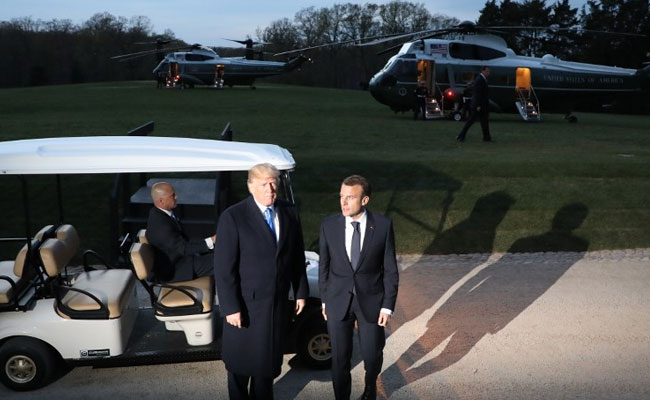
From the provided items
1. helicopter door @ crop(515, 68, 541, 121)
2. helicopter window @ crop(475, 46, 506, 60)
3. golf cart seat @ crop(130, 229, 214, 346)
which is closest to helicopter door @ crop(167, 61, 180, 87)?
helicopter window @ crop(475, 46, 506, 60)

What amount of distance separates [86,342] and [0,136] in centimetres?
1928

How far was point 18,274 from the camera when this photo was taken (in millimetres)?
5852

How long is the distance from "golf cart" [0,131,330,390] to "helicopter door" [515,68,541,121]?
81.9ft

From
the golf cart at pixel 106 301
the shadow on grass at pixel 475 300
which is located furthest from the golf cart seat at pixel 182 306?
the shadow on grass at pixel 475 300

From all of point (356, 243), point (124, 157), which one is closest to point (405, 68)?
point (124, 157)

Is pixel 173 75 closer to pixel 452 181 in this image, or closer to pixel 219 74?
pixel 219 74

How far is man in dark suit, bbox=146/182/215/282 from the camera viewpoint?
6.18 meters

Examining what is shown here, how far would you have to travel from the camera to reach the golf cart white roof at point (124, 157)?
5.47 m

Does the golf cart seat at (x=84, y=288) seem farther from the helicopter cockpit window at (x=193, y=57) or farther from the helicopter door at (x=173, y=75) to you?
the helicopter door at (x=173, y=75)

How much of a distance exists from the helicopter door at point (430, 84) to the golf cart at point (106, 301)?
23440 millimetres

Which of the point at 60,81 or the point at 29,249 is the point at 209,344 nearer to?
the point at 29,249

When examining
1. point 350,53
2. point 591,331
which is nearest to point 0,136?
point 591,331

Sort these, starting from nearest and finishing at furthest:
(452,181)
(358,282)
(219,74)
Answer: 1. (358,282)
2. (452,181)
3. (219,74)

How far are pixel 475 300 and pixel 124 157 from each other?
4256 millimetres
